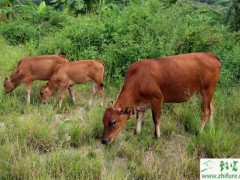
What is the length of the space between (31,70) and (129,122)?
2.99m

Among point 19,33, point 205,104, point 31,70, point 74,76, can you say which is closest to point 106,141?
point 205,104

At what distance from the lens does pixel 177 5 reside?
12.4 metres

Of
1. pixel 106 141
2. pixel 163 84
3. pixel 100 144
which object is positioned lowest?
pixel 100 144

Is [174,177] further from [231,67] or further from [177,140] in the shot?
[231,67]

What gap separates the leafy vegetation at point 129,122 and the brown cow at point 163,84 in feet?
1.39

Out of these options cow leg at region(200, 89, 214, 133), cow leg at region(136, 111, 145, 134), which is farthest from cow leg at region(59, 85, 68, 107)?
cow leg at region(200, 89, 214, 133)

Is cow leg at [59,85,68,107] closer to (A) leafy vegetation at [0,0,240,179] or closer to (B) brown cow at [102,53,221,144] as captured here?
(A) leafy vegetation at [0,0,240,179]

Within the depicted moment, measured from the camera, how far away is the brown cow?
6.73m

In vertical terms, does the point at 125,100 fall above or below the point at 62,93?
above

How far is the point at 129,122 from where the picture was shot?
24.6 ft

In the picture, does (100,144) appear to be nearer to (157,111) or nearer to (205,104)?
(157,111)

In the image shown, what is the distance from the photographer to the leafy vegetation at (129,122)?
19.1ft

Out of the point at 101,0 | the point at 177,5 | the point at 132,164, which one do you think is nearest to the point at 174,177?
the point at 132,164

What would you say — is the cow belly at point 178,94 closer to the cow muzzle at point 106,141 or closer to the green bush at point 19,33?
the cow muzzle at point 106,141
